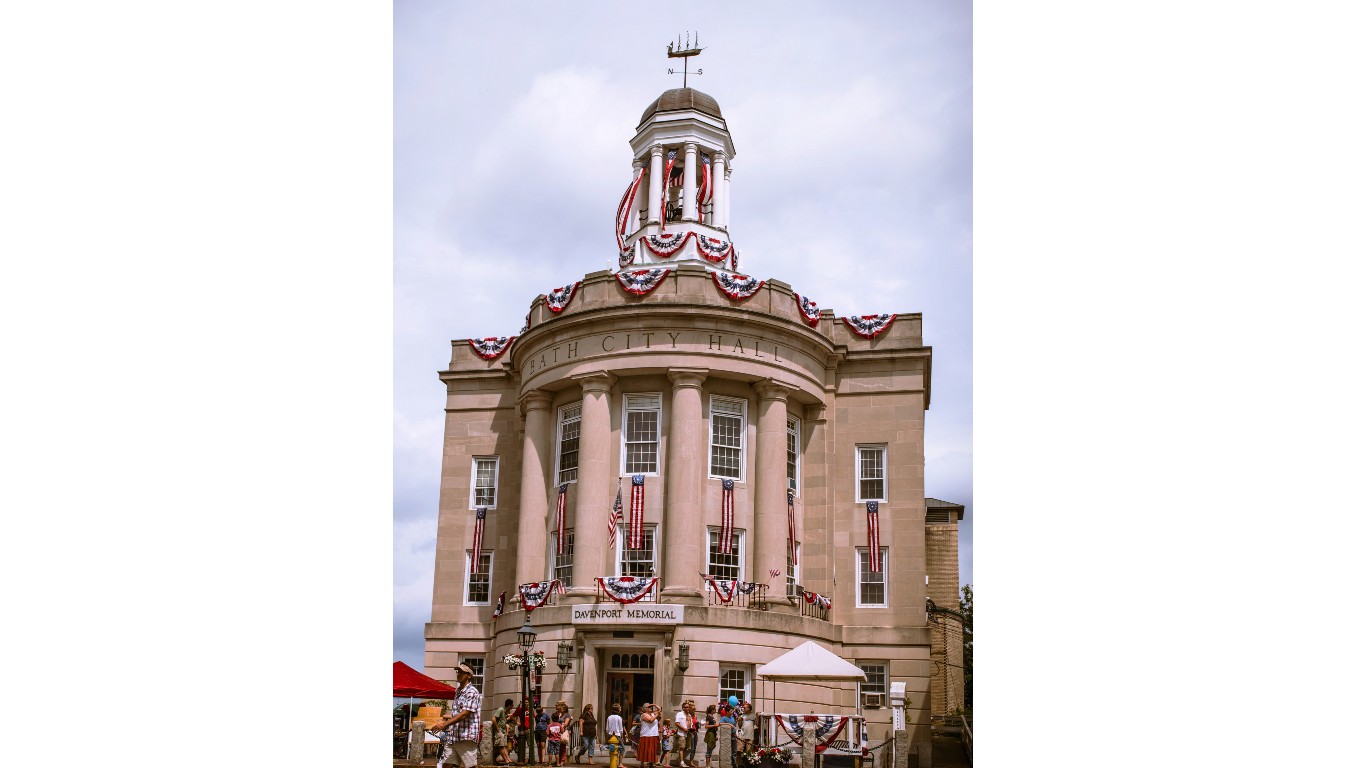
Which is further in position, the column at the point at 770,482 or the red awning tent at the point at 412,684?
the column at the point at 770,482

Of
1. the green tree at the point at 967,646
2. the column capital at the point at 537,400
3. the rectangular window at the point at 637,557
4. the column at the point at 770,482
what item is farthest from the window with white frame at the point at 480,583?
the green tree at the point at 967,646

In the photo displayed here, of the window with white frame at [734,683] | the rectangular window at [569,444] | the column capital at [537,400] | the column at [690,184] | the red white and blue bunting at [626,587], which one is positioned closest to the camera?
the window with white frame at [734,683]

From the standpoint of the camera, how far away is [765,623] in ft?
89.7

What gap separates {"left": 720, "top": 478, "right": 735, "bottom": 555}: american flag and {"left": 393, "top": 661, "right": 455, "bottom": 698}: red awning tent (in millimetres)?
7557

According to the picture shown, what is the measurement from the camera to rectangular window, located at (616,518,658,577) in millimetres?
28891

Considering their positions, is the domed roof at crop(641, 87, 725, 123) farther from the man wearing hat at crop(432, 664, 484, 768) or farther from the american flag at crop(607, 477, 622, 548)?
the man wearing hat at crop(432, 664, 484, 768)

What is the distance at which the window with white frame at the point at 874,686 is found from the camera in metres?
29.2

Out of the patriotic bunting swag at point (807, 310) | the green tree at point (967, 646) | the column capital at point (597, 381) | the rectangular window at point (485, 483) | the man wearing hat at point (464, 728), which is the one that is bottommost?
the green tree at point (967, 646)

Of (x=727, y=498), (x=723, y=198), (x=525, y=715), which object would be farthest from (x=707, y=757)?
(x=723, y=198)

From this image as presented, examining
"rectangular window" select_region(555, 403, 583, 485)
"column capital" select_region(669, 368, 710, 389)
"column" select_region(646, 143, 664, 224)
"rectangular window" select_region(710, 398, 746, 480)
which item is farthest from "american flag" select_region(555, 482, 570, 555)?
"column" select_region(646, 143, 664, 224)

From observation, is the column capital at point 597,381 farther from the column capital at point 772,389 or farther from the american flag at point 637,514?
the column capital at point 772,389

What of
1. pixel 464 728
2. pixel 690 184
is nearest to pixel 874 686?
pixel 690 184

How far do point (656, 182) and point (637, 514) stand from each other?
11.0 m

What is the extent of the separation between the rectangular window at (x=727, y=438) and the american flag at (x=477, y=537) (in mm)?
7687
